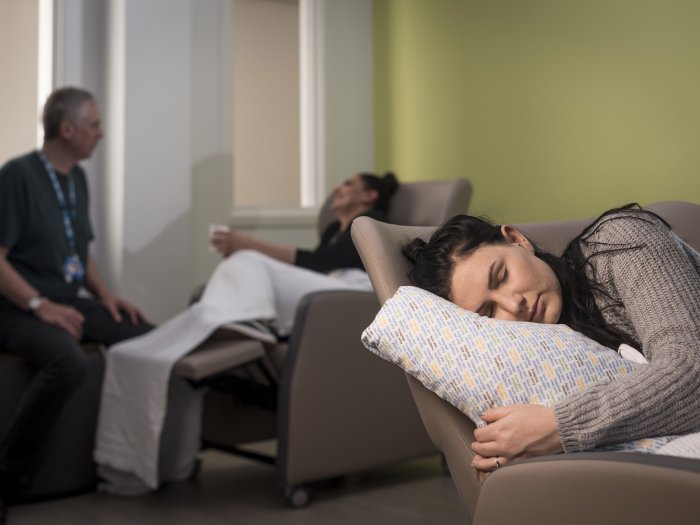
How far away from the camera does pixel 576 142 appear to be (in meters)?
3.47

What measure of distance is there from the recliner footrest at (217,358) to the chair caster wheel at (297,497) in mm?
393

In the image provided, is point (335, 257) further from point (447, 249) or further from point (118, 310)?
point (447, 249)

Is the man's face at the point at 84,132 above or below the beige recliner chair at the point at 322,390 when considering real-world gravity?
above

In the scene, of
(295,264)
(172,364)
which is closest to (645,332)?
(172,364)

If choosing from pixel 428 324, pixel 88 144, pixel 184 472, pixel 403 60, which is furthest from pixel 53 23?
pixel 428 324

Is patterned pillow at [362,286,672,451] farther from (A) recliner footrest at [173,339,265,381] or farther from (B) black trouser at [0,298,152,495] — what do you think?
(B) black trouser at [0,298,152,495]

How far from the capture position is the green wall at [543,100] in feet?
10.2

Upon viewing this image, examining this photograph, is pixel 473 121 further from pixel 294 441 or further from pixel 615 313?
pixel 615 313

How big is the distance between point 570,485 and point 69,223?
2.34 m

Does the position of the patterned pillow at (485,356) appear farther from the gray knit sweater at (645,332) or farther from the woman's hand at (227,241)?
the woman's hand at (227,241)

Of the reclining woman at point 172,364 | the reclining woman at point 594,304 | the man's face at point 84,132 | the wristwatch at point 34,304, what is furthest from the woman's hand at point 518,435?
the man's face at point 84,132

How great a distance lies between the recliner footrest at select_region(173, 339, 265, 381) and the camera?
270 cm

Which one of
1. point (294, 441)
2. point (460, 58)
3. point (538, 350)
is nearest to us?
point (538, 350)

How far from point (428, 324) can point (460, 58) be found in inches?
111
